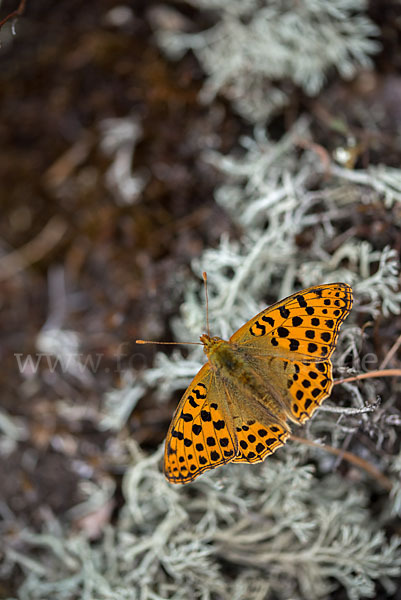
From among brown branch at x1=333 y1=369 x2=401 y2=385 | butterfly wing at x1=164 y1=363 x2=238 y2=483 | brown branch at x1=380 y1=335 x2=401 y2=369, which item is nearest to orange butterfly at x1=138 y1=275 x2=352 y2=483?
butterfly wing at x1=164 y1=363 x2=238 y2=483

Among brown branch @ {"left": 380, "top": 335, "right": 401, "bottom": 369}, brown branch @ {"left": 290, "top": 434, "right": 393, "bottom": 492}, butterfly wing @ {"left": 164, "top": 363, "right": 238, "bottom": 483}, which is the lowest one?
brown branch @ {"left": 290, "top": 434, "right": 393, "bottom": 492}

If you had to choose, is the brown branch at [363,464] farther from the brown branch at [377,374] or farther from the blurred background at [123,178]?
the blurred background at [123,178]

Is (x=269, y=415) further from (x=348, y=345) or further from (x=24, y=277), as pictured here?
(x=24, y=277)

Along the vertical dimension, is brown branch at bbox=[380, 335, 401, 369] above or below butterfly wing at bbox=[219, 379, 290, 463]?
below

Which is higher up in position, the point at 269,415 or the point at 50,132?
the point at 50,132

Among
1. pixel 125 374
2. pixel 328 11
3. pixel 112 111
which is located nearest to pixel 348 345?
pixel 125 374

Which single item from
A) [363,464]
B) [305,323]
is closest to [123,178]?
[305,323]

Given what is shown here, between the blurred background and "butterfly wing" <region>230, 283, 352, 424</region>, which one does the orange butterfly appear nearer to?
"butterfly wing" <region>230, 283, 352, 424</region>

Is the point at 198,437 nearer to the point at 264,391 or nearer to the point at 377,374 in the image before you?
the point at 264,391
